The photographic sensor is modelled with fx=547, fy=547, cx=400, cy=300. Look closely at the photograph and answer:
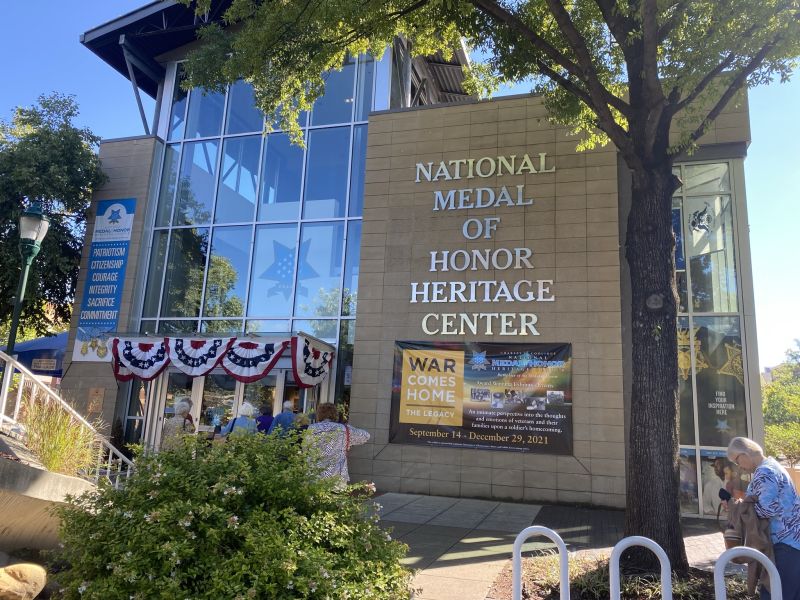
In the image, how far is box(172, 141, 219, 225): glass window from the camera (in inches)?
556

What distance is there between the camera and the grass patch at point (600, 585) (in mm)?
4797

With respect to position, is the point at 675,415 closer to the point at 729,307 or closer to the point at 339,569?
the point at 339,569

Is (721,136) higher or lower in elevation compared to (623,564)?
higher

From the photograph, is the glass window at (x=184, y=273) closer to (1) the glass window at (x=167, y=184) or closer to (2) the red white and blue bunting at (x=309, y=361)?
(1) the glass window at (x=167, y=184)

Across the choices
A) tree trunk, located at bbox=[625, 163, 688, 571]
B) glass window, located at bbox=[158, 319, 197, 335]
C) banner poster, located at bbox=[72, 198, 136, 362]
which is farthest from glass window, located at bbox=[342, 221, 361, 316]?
tree trunk, located at bbox=[625, 163, 688, 571]

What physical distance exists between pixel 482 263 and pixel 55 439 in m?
7.66

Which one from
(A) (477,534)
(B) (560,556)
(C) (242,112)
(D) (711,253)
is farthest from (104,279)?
(D) (711,253)

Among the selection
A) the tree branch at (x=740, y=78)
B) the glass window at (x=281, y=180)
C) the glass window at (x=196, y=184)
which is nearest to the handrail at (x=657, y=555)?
the tree branch at (x=740, y=78)

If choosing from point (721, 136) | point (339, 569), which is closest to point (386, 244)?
point (721, 136)

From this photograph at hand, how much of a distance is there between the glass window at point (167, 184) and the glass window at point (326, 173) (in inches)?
155

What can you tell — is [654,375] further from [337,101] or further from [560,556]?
[337,101]

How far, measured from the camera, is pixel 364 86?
1361 centimetres

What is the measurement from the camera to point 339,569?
344cm

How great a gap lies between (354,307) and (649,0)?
26.3 feet
